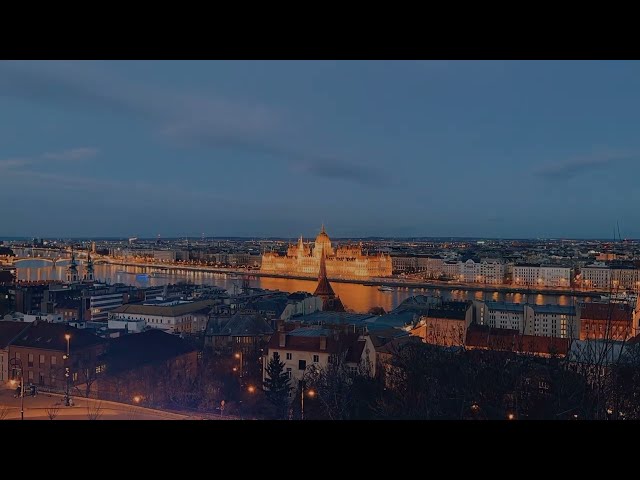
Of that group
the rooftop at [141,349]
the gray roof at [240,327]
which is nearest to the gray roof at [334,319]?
the gray roof at [240,327]

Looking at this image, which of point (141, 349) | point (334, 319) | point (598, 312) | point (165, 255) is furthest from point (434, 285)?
point (165, 255)

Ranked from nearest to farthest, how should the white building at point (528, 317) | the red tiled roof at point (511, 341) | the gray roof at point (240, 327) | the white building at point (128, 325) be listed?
the red tiled roof at point (511, 341), the gray roof at point (240, 327), the white building at point (128, 325), the white building at point (528, 317)

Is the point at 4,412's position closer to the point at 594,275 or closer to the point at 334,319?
the point at 334,319

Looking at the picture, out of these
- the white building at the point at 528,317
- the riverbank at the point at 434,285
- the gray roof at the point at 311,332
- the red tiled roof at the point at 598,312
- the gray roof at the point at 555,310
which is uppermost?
the gray roof at the point at 311,332

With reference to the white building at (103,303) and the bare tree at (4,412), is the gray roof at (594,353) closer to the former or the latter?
the bare tree at (4,412)
